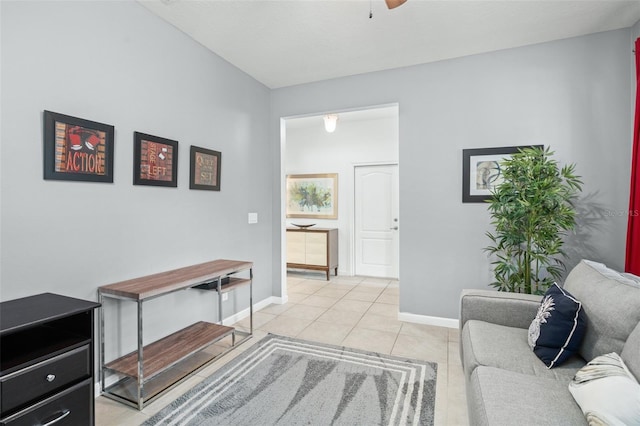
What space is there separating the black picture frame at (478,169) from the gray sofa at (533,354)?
125 cm

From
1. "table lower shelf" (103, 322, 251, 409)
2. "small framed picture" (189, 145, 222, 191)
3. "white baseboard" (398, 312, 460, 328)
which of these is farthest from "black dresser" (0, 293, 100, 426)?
"white baseboard" (398, 312, 460, 328)

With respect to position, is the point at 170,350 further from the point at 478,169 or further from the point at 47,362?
the point at 478,169

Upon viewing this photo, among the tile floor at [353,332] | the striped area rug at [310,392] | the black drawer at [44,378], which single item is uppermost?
the black drawer at [44,378]

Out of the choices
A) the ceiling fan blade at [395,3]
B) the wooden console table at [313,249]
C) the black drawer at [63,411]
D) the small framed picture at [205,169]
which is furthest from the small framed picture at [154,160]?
the wooden console table at [313,249]

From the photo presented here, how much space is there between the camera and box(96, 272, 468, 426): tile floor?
2.00 m

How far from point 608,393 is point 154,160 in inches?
116

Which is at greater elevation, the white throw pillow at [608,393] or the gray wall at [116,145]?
the gray wall at [116,145]

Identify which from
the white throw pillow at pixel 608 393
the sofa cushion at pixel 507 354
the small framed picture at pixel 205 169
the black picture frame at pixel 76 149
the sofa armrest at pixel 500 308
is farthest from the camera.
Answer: the small framed picture at pixel 205 169

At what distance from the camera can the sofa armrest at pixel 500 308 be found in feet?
6.96

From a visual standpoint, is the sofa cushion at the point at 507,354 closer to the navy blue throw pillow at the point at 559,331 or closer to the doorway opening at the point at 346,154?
the navy blue throw pillow at the point at 559,331

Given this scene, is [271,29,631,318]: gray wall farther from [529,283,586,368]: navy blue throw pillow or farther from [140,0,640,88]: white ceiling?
[529,283,586,368]: navy blue throw pillow

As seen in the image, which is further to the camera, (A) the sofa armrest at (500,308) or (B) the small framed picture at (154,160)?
(B) the small framed picture at (154,160)

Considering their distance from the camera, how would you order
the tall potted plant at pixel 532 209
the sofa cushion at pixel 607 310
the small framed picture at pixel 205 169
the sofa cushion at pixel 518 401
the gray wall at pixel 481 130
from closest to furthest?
the sofa cushion at pixel 518 401 < the sofa cushion at pixel 607 310 < the tall potted plant at pixel 532 209 < the gray wall at pixel 481 130 < the small framed picture at pixel 205 169

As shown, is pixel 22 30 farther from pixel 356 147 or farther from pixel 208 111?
pixel 356 147
